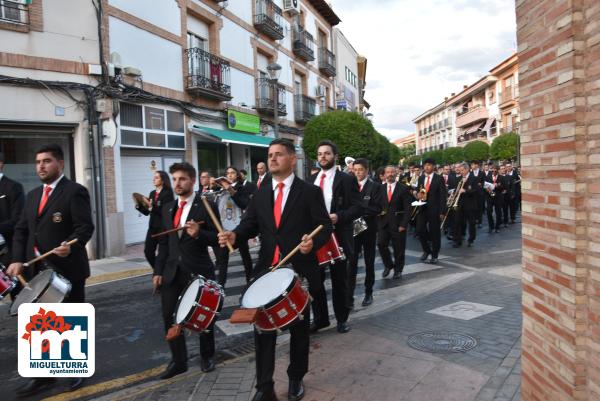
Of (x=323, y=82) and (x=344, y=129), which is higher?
(x=323, y=82)

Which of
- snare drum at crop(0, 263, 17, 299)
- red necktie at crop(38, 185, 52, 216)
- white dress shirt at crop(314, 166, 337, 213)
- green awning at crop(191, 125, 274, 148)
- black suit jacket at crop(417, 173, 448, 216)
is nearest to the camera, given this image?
red necktie at crop(38, 185, 52, 216)

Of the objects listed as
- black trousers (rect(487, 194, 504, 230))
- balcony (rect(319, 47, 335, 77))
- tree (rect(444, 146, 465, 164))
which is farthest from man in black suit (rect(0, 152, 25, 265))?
tree (rect(444, 146, 465, 164))

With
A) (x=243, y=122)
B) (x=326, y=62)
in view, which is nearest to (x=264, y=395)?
(x=243, y=122)

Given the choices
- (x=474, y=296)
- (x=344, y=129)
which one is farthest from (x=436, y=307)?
(x=344, y=129)

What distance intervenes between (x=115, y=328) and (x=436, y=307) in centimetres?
379

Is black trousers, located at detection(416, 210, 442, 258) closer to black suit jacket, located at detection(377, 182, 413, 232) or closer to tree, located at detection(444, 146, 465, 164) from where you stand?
black suit jacket, located at detection(377, 182, 413, 232)

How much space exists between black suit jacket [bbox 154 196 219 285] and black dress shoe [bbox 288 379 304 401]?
48.4 inches

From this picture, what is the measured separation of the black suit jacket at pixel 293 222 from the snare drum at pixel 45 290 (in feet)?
4.88

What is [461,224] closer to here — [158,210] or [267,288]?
[158,210]

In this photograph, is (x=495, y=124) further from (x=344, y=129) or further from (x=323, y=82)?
(x=344, y=129)

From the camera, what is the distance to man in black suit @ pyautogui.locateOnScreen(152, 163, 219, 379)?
4105 millimetres

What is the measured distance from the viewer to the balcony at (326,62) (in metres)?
28.2

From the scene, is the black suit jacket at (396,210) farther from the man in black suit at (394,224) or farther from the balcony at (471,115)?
the balcony at (471,115)

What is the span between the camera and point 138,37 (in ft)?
42.5
